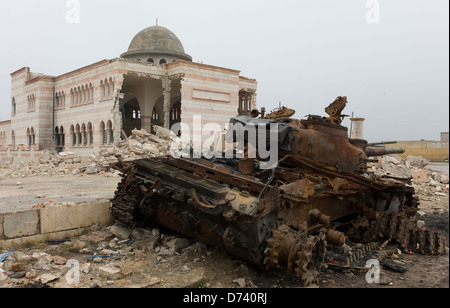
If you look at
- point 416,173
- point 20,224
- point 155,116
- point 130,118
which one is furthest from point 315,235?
point 155,116

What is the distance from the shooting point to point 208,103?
75.5 ft

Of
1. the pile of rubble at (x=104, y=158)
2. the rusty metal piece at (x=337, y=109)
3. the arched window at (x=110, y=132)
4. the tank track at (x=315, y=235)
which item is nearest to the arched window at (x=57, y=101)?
the pile of rubble at (x=104, y=158)

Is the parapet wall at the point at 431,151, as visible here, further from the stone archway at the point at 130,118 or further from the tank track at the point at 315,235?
the stone archway at the point at 130,118

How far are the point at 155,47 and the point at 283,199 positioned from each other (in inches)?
904

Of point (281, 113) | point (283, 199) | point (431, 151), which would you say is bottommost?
point (283, 199)

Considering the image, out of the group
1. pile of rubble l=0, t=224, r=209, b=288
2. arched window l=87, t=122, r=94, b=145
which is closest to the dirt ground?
pile of rubble l=0, t=224, r=209, b=288

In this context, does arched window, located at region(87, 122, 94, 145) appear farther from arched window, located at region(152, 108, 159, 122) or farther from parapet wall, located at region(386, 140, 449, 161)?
parapet wall, located at region(386, 140, 449, 161)

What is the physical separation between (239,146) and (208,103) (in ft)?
54.5

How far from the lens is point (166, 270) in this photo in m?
5.58

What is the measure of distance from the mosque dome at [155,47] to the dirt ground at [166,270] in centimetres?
2052

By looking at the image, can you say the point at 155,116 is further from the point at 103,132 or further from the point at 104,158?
the point at 104,158

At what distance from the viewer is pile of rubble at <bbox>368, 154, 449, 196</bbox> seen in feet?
52.2
